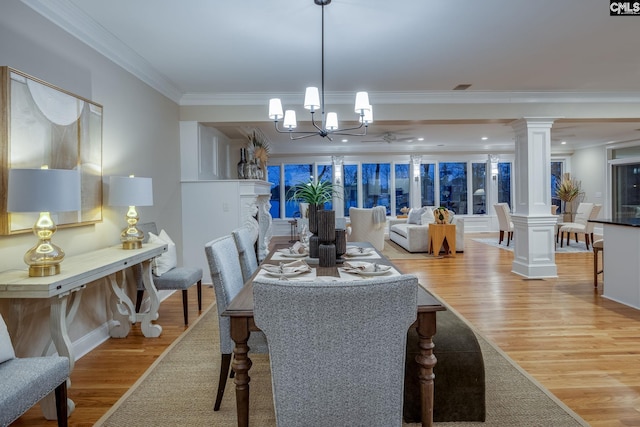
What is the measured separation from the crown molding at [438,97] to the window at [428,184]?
226 inches

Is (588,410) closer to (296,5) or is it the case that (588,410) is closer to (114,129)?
(296,5)

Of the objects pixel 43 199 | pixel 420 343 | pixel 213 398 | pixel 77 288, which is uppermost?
pixel 43 199

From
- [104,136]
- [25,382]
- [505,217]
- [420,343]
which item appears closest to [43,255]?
[25,382]

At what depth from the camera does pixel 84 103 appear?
9.39ft

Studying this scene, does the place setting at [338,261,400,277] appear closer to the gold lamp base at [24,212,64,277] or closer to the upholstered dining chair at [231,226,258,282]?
the upholstered dining chair at [231,226,258,282]

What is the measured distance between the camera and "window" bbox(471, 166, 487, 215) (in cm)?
1086

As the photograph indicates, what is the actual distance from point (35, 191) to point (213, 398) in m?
1.48

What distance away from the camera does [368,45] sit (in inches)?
133

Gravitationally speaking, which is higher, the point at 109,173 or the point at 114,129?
the point at 114,129

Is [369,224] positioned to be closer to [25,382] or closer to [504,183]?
[504,183]

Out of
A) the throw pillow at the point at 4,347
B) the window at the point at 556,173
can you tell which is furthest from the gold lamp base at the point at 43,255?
the window at the point at 556,173

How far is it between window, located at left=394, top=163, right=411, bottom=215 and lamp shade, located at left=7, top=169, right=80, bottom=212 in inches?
374

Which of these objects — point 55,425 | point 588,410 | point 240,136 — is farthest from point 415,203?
point 55,425

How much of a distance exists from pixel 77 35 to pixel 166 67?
3.56ft
